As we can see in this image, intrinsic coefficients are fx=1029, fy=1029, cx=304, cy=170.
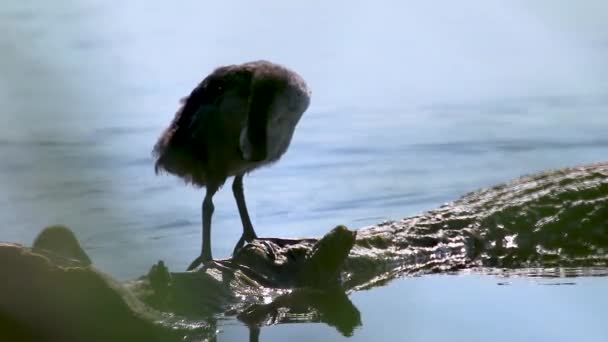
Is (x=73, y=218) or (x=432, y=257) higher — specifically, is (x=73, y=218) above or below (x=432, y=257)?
above

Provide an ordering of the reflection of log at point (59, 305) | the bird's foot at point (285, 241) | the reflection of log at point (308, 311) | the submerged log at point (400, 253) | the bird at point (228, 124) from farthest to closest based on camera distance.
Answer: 1. the bird's foot at point (285, 241)
2. the bird at point (228, 124)
3. the reflection of log at point (308, 311)
4. the submerged log at point (400, 253)
5. the reflection of log at point (59, 305)

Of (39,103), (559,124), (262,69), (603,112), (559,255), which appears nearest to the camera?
(39,103)

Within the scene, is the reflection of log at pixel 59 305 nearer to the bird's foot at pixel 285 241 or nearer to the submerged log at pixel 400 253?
the submerged log at pixel 400 253

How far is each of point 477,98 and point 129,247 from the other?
10194mm

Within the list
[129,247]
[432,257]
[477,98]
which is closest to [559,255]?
[432,257]

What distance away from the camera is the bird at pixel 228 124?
19.2ft

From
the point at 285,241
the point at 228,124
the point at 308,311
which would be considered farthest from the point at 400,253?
the point at 228,124

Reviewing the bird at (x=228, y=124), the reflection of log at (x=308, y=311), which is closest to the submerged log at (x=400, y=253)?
the reflection of log at (x=308, y=311)

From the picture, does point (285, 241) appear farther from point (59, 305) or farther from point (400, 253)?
point (59, 305)

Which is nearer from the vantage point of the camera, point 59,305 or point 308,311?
point 59,305

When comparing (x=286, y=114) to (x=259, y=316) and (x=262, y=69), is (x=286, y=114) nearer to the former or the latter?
(x=262, y=69)

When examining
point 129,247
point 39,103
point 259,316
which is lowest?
point 259,316

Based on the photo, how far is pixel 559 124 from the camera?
10602 millimetres

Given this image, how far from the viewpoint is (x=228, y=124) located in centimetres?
617
